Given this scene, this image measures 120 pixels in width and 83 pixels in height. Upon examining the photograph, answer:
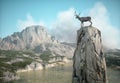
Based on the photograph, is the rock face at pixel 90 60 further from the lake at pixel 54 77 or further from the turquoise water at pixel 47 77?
the turquoise water at pixel 47 77

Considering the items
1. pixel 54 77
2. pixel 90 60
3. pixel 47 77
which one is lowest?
pixel 47 77

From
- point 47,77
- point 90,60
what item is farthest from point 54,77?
point 90,60

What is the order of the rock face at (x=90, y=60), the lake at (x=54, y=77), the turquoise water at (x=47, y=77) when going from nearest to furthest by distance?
the rock face at (x=90, y=60) → the lake at (x=54, y=77) → the turquoise water at (x=47, y=77)

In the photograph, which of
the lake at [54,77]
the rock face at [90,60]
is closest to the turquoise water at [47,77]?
the lake at [54,77]

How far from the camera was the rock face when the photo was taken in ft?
→ 83.6

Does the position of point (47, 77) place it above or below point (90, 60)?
below

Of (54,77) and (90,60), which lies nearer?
(90,60)

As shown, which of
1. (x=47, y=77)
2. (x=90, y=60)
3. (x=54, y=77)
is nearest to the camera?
(x=90, y=60)

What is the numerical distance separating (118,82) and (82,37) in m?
69.3

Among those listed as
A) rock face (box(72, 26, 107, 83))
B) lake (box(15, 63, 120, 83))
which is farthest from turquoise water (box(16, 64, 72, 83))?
rock face (box(72, 26, 107, 83))

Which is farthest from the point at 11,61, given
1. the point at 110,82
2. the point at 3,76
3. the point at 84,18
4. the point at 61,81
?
the point at 84,18

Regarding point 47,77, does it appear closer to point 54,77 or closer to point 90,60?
point 54,77

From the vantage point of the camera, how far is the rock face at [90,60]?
1003 inches

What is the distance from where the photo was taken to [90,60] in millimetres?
25641
